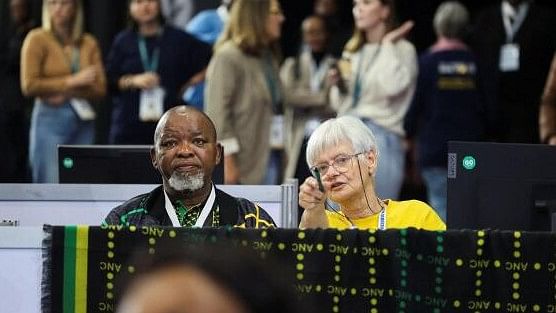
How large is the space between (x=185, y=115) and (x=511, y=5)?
18.9ft

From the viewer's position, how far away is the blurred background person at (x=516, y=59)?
10.9 meters

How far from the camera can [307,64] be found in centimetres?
1150

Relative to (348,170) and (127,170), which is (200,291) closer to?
(348,170)

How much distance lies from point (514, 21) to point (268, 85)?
6.67 feet

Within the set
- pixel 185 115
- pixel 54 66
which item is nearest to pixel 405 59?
pixel 54 66

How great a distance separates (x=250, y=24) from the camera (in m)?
10.2

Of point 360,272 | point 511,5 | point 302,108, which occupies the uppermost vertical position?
point 511,5

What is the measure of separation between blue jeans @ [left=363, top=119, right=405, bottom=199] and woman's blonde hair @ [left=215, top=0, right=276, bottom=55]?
96 centimetres

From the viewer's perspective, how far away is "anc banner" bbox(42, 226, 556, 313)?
3857mm

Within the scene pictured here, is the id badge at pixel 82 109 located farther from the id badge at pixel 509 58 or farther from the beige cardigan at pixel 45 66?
the id badge at pixel 509 58

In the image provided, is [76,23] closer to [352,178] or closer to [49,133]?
[49,133]

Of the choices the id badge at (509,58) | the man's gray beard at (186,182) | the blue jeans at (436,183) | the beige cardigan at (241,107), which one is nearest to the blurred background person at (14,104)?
the beige cardigan at (241,107)

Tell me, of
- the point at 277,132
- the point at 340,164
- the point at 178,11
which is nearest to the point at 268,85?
the point at 277,132

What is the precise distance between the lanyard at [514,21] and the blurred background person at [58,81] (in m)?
3.11
